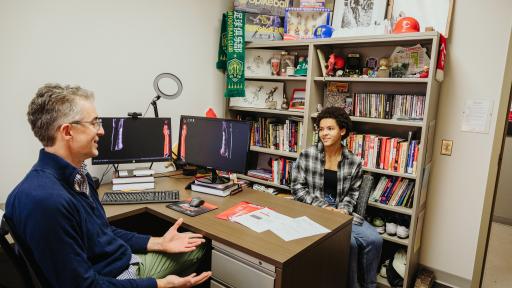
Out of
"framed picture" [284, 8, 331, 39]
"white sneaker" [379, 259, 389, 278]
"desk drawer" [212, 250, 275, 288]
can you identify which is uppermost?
"framed picture" [284, 8, 331, 39]

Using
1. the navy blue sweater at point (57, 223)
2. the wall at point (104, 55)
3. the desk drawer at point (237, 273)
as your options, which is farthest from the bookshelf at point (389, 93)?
the navy blue sweater at point (57, 223)

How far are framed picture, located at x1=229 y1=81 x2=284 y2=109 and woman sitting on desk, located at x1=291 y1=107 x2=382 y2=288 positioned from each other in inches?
32.3

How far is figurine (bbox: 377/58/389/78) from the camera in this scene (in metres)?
2.51

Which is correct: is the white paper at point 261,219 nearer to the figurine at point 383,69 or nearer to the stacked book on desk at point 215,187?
the stacked book on desk at point 215,187

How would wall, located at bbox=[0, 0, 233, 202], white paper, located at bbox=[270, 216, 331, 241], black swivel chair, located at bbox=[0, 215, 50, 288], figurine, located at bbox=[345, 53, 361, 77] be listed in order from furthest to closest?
figurine, located at bbox=[345, 53, 361, 77] < wall, located at bbox=[0, 0, 233, 202] < white paper, located at bbox=[270, 216, 331, 241] < black swivel chair, located at bbox=[0, 215, 50, 288]

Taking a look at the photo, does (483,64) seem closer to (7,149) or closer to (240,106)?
(240,106)

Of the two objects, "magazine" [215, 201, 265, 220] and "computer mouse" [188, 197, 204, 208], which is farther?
"computer mouse" [188, 197, 204, 208]

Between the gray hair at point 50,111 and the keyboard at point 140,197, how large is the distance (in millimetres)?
753

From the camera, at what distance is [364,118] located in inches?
103

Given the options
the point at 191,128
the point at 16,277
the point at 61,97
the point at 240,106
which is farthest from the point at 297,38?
the point at 16,277

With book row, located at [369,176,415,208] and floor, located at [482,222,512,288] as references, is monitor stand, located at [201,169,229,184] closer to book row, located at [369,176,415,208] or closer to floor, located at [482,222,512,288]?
book row, located at [369,176,415,208]

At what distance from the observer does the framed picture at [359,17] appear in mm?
2596

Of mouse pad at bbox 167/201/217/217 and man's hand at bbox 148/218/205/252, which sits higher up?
mouse pad at bbox 167/201/217/217

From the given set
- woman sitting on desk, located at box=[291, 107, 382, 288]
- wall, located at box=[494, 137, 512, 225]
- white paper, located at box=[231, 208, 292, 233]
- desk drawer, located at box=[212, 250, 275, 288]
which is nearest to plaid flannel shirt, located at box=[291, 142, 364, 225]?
woman sitting on desk, located at box=[291, 107, 382, 288]
